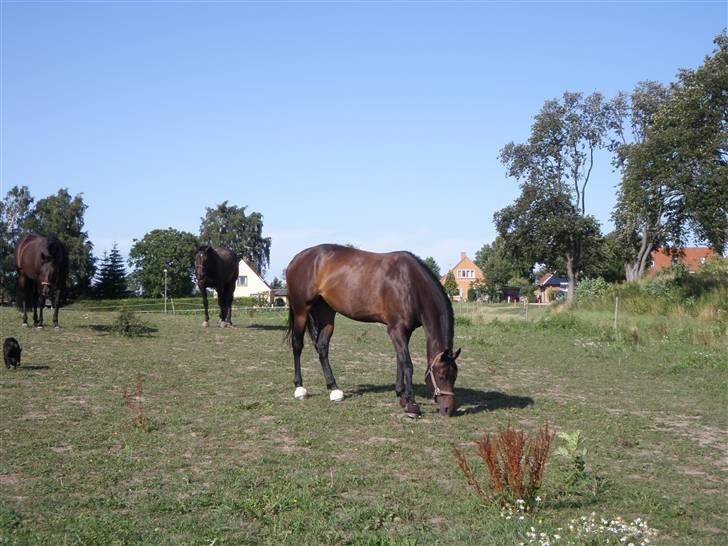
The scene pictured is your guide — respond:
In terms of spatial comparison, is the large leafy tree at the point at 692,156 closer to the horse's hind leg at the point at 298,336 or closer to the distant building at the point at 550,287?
the horse's hind leg at the point at 298,336

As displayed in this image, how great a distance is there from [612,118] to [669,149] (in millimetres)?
27924

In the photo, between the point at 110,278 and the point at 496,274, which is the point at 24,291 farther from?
the point at 496,274

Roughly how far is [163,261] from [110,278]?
19806 millimetres

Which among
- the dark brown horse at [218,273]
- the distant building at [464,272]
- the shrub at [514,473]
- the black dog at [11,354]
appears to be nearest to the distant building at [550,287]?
the distant building at [464,272]

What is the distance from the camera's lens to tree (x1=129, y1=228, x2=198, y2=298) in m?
84.4

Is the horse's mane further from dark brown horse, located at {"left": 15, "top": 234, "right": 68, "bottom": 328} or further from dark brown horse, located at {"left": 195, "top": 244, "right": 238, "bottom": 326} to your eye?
dark brown horse, located at {"left": 195, "top": 244, "right": 238, "bottom": 326}

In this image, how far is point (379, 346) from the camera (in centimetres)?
1775

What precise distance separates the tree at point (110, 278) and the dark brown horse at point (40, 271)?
4930 centimetres

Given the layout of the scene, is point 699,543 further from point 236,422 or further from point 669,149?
point 669,149

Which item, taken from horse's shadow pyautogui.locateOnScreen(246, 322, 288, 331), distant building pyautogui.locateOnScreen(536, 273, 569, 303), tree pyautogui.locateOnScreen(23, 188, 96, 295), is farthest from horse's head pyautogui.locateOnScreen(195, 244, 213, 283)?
distant building pyautogui.locateOnScreen(536, 273, 569, 303)

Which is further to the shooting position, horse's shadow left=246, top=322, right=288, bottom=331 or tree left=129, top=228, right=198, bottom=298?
tree left=129, top=228, right=198, bottom=298

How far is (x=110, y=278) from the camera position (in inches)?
2557

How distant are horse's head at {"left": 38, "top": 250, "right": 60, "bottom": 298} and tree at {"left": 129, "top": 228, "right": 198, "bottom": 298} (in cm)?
6850

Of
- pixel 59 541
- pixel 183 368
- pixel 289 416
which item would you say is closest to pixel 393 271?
pixel 289 416
